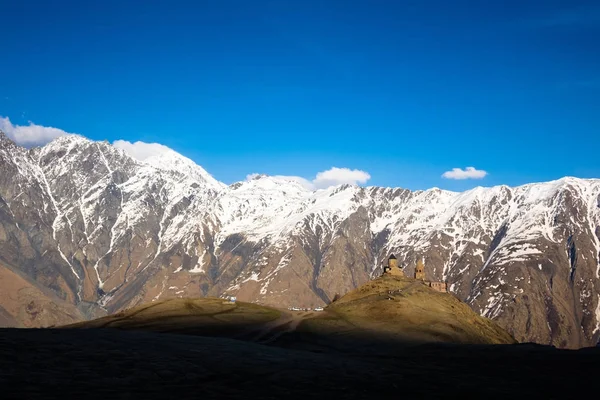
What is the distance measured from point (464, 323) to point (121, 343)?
371 ft

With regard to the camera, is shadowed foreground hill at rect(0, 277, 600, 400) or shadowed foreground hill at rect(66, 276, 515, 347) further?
shadowed foreground hill at rect(66, 276, 515, 347)

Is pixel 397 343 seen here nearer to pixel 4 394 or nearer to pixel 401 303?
pixel 401 303

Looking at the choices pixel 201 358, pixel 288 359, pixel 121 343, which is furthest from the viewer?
pixel 121 343

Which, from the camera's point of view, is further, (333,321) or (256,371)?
(333,321)

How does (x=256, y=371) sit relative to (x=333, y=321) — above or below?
below

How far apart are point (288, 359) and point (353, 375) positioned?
10.0 metres

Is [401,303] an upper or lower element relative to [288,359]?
upper

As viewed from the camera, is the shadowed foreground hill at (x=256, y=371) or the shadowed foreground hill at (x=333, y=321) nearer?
Answer: the shadowed foreground hill at (x=256, y=371)

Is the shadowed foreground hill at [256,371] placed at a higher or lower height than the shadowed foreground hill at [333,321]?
lower

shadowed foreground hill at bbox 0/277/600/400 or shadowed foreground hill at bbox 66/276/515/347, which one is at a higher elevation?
shadowed foreground hill at bbox 66/276/515/347

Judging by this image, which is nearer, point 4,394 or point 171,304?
point 4,394

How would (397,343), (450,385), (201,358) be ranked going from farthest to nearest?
(397,343) → (201,358) → (450,385)

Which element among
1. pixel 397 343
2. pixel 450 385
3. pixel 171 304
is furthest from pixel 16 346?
pixel 171 304

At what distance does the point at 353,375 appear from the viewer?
47.4 metres
